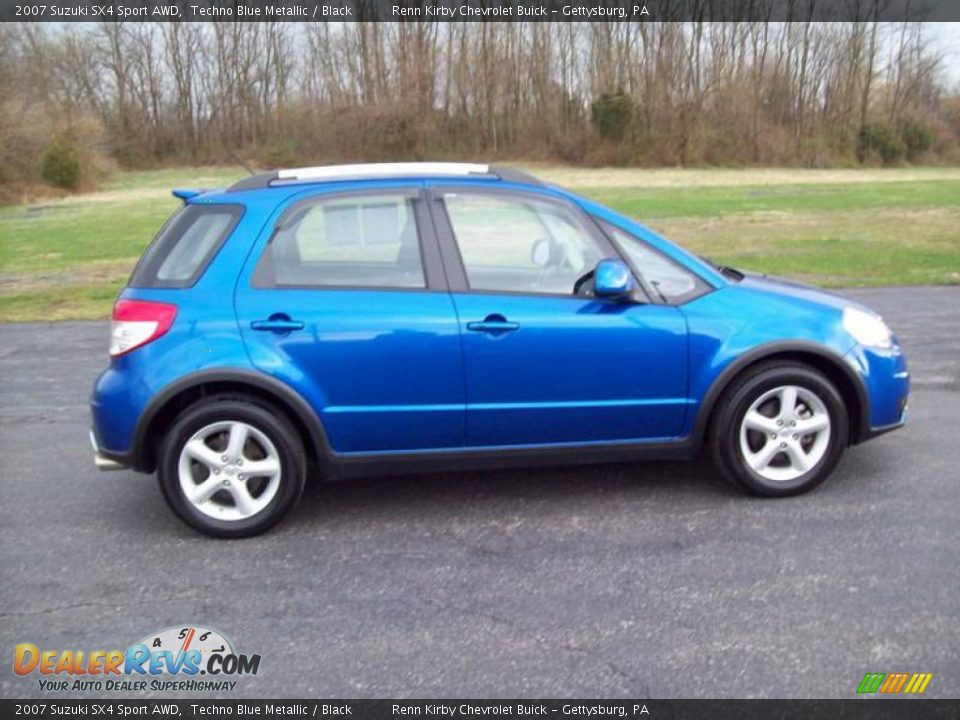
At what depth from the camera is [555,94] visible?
2288 inches

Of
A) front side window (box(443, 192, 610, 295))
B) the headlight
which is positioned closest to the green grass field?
the headlight

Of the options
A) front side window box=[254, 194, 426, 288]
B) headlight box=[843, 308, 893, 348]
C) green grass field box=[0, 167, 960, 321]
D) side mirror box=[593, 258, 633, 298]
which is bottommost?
green grass field box=[0, 167, 960, 321]

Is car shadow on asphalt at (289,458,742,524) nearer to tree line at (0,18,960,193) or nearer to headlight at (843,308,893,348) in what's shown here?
headlight at (843,308,893,348)

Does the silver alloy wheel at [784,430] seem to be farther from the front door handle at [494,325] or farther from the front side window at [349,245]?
the front side window at [349,245]

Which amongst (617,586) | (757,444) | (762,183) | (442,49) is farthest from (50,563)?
(442,49)

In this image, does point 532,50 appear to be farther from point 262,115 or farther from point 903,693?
point 903,693

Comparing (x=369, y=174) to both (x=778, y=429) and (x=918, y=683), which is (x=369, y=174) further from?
(x=918, y=683)

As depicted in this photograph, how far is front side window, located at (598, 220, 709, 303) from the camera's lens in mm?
4641

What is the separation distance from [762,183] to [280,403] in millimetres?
39275

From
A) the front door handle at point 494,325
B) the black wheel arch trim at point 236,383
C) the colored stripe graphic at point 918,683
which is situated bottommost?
the colored stripe graphic at point 918,683

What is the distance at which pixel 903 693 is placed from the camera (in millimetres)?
3062

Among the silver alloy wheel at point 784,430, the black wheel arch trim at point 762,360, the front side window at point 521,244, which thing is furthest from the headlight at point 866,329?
the front side window at point 521,244

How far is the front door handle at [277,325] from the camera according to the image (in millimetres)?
4340
